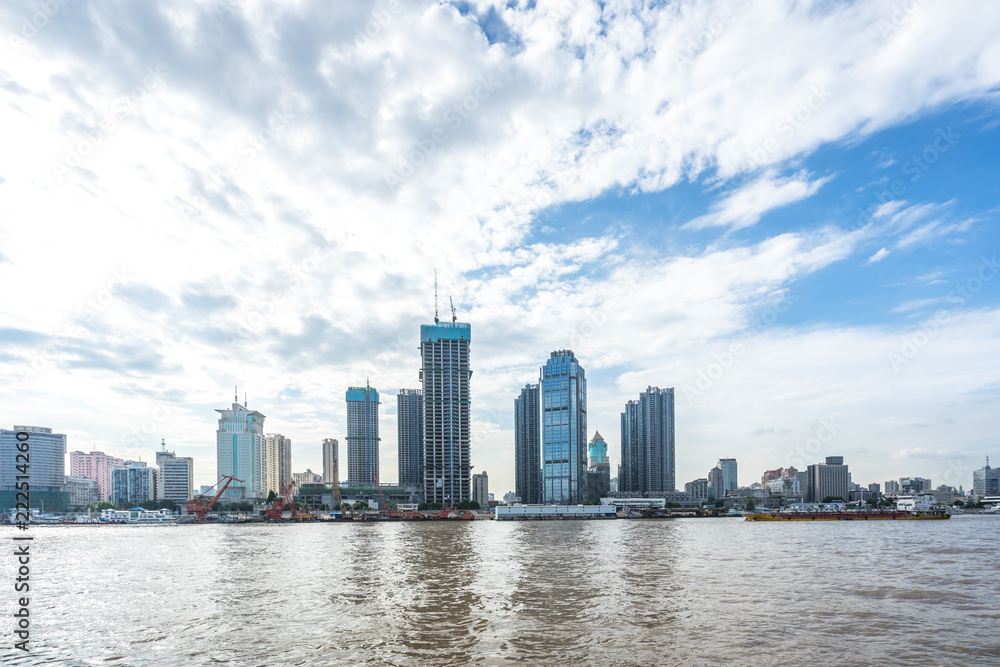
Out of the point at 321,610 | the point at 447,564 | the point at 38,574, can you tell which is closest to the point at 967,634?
the point at 321,610

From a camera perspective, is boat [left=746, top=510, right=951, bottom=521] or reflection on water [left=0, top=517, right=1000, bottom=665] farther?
boat [left=746, top=510, right=951, bottom=521]

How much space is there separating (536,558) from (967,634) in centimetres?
4216

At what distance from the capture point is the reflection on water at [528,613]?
79.3 feet

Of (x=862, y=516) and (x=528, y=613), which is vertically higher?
(x=528, y=613)

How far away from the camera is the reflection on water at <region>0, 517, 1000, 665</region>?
2417cm

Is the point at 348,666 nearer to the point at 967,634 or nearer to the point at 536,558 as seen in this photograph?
the point at 967,634

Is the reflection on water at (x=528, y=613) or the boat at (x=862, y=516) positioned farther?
the boat at (x=862, y=516)

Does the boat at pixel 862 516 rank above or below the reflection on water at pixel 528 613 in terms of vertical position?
below

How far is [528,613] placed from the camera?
31875mm

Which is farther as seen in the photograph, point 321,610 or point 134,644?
point 321,610

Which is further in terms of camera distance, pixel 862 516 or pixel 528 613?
pixel 862 516

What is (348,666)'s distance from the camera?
22.6 metres

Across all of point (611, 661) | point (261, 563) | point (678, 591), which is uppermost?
point (611, 661)

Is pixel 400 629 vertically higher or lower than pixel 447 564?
higher
